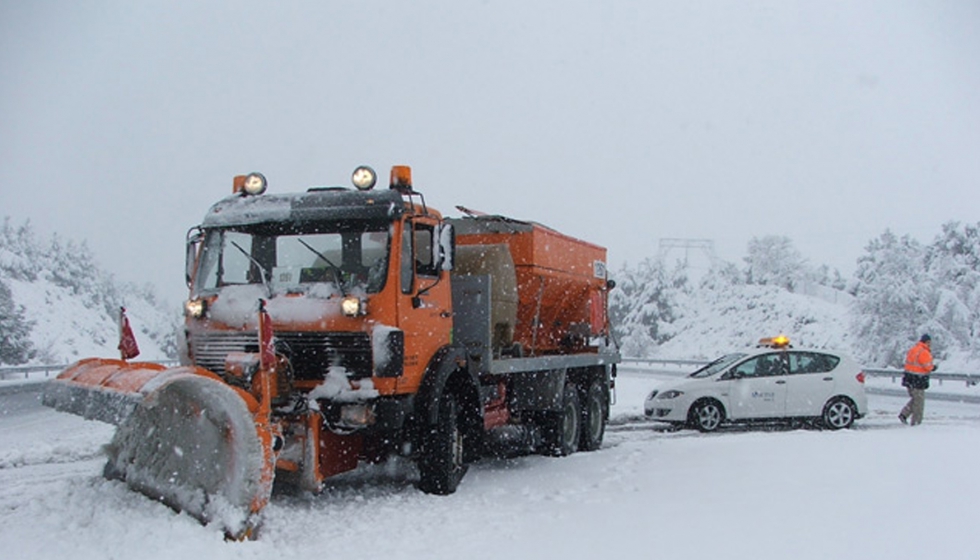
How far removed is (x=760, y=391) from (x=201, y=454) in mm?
11159

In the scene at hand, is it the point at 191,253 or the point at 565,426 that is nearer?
the point at 191,253

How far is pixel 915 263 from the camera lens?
45.0 m

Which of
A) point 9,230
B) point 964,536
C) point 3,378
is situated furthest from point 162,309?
point 964,536

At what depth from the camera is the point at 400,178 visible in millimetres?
8758

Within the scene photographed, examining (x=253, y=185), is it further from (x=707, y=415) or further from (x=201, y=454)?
(x=707, y=415)

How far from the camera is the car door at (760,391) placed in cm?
1541

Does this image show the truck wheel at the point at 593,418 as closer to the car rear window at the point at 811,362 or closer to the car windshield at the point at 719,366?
the car windshield at the point at 719,366

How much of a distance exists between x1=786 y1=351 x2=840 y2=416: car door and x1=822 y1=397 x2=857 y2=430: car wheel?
113mm

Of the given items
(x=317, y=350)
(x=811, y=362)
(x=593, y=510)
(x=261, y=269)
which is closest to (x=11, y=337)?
(x=811, y=362)

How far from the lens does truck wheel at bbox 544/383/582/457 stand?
12.3 metres

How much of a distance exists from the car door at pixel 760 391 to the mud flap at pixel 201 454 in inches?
417

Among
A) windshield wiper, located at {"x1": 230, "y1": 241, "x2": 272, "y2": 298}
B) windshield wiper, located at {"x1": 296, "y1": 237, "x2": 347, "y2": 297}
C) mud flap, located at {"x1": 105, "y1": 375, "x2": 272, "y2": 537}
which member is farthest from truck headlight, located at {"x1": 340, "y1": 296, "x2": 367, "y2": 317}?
mud flap, located at {"x1": 105, "y1": 375, "x2": 272, "y2": 537}

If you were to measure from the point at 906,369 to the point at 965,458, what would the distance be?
265 inches

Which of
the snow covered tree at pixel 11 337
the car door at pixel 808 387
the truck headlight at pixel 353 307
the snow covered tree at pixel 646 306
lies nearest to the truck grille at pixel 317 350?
the truck headlight at pixel 353 307
